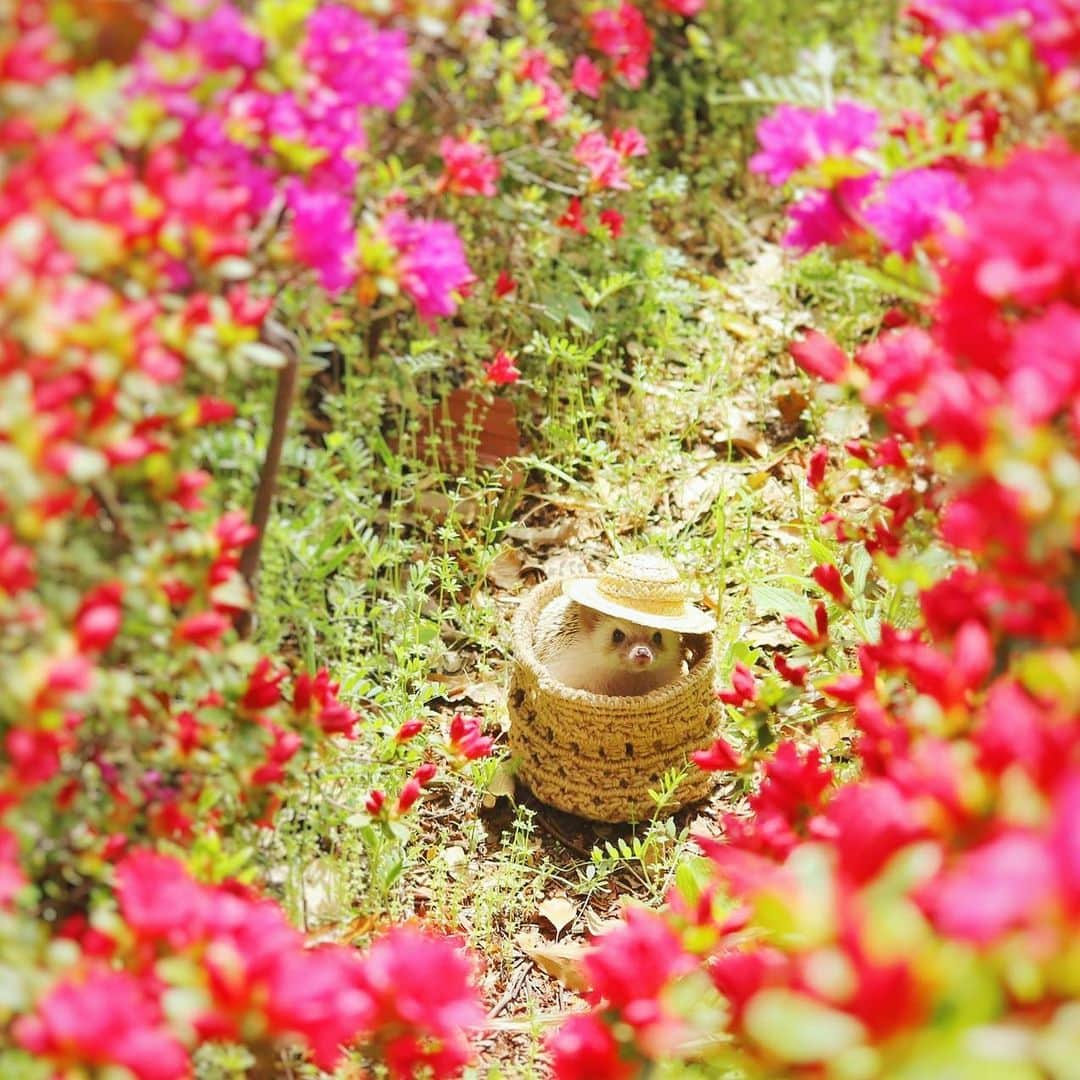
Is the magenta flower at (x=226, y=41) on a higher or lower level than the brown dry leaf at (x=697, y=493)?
higher

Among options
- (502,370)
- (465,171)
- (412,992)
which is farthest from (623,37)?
(412,992)

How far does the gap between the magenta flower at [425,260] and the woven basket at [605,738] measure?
3.24ft

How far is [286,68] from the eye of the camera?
1246mm

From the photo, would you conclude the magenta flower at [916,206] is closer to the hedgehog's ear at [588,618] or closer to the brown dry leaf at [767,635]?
the hedgehog's ear at [588,618]

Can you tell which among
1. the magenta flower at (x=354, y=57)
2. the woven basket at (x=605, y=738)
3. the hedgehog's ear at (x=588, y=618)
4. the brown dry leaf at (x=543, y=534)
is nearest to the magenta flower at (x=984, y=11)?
the magenta flower at (x=354, y=57)

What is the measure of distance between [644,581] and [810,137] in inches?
40.3

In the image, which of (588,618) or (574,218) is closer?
(588,618)

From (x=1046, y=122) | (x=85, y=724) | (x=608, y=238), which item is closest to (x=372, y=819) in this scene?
(x=85, y=724)

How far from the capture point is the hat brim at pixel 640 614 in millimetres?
2275

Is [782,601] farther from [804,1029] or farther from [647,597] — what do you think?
[804,1029]

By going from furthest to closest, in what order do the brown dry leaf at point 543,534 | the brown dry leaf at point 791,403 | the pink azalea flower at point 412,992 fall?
the brown dry leaf at point 791,403
the brown dry leaf at point 543,534
the pink azalea flower at point 412,992

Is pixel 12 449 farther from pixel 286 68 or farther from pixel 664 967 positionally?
pixel 664 967

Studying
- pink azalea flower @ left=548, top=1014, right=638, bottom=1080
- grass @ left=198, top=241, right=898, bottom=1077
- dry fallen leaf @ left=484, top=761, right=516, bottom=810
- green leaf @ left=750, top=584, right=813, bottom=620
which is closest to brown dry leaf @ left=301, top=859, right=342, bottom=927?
grass @ left=198, top=241, right=898, bottom=1077

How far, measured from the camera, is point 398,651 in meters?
2.29
